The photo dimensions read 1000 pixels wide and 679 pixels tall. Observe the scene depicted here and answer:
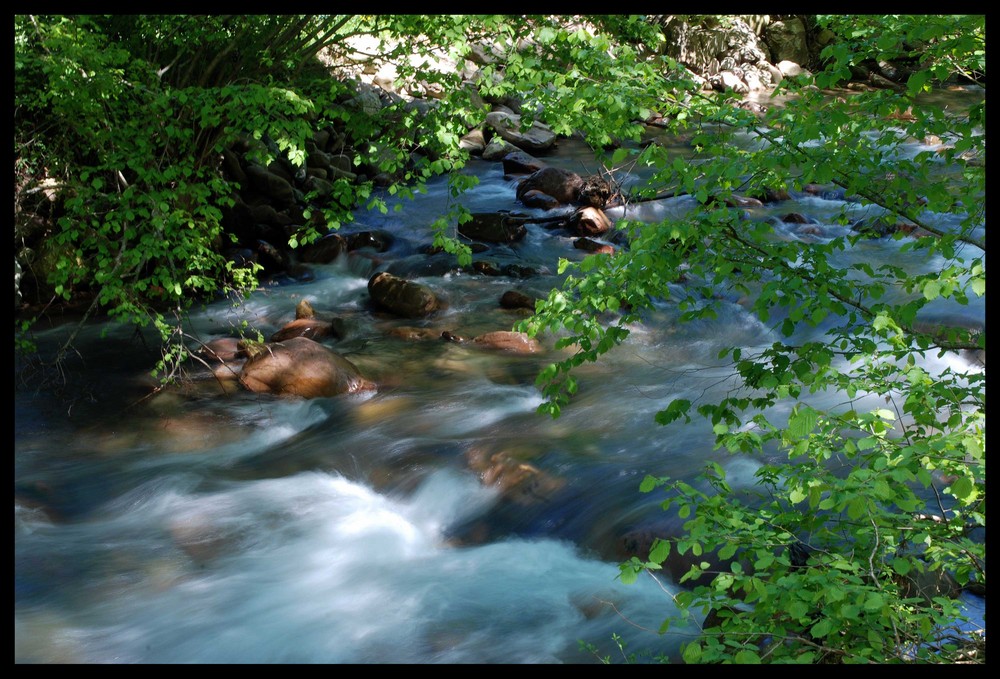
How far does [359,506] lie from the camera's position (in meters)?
4.86

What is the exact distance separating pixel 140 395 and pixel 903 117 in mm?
4988

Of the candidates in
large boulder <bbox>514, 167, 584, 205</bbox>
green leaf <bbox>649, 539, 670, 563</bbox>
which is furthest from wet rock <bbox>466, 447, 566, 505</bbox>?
large boulder <bbox>514, 167, 584, 205</bbox>

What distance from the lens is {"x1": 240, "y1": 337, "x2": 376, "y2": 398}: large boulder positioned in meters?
6.18

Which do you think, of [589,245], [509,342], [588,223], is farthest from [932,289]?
[588,223]

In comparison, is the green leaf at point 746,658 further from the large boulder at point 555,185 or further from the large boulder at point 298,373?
the large boulder at point 555,185

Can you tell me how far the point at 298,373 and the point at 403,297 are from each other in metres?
2.18

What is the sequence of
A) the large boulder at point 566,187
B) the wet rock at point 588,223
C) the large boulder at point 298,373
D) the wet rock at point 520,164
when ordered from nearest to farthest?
the large boulder at point 298,373, the wet rock at point 588,223, the large boulder at point 566,187, the wet rock at point 520,164

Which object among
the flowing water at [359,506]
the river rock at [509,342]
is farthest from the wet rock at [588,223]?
the river rock at [509,342]

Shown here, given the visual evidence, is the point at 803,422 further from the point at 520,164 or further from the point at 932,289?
the point at 520,164

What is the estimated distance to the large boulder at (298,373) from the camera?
6.18 metres

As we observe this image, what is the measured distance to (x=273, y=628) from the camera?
3.60m

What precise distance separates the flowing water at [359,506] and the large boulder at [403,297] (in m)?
0.71

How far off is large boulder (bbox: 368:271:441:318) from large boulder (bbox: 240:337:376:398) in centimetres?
173
